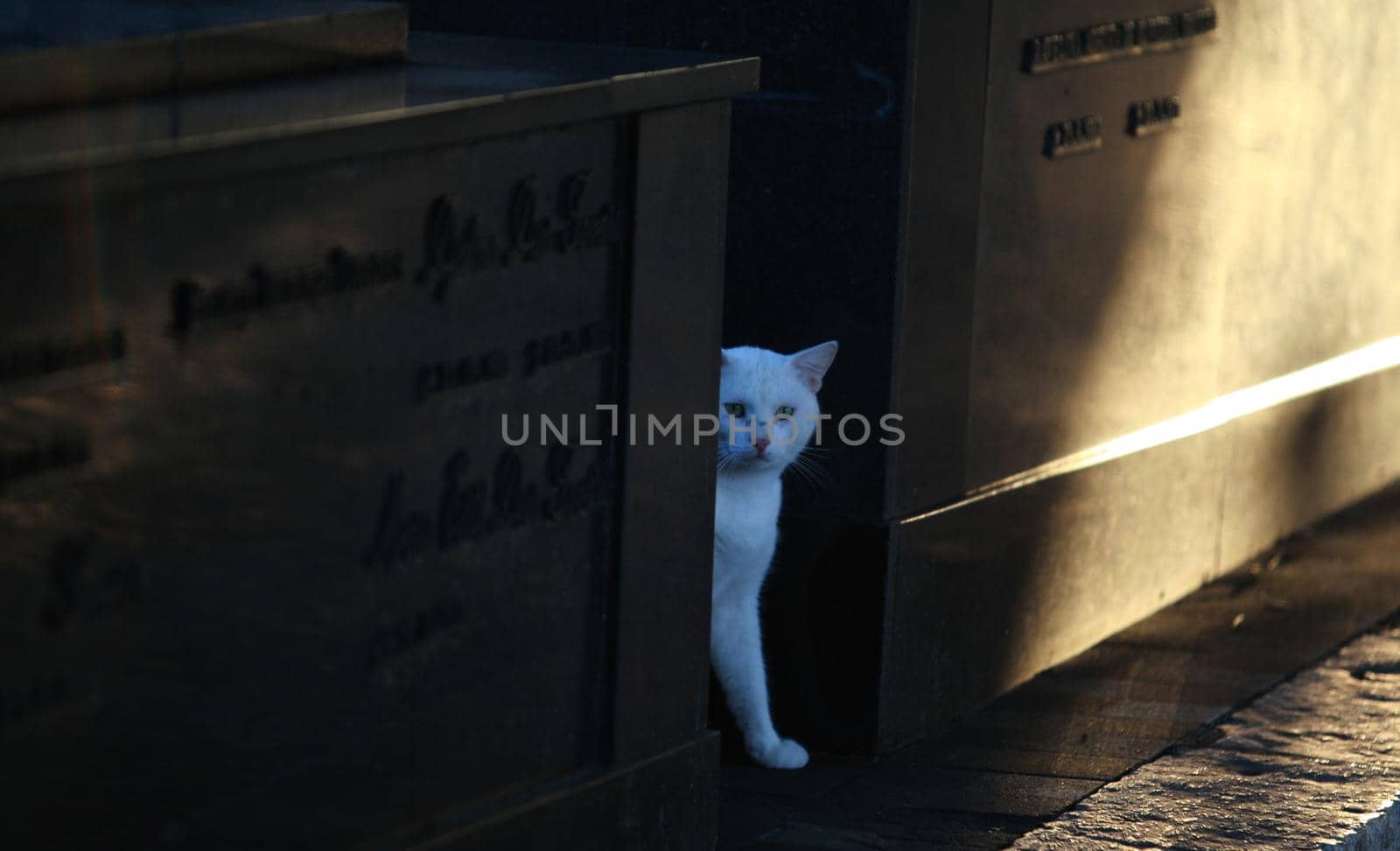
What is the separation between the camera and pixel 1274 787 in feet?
15.1

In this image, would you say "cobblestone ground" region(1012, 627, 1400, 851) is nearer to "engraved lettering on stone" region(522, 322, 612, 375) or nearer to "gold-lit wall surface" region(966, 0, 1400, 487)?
"gold-lit wall surface" region(966, 0, 1400, 487)

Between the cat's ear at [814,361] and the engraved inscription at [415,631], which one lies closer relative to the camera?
the engraved inscription at [415,631]

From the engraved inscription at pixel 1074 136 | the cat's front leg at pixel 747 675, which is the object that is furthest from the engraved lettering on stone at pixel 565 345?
the engraved inscription at pixel 1074 136

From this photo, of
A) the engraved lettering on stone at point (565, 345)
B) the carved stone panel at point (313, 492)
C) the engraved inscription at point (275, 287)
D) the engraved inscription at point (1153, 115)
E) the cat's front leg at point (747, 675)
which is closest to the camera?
the carved stone panel at point (313, 492)

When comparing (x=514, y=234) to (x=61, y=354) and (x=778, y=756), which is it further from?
(x=778, y=756)

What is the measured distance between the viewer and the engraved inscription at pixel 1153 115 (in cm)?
561

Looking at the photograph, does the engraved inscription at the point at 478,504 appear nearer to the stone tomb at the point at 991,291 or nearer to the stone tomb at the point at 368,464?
the stone tomb at the point at 368,464

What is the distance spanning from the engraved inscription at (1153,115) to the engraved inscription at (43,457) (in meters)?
3.79

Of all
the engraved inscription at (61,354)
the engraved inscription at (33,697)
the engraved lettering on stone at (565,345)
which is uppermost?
the engraved inscription at (61,354)

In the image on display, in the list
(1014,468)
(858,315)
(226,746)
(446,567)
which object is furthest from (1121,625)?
(226,746)

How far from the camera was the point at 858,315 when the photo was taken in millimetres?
4754

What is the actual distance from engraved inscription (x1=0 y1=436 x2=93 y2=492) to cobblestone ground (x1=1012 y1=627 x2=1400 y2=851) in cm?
240

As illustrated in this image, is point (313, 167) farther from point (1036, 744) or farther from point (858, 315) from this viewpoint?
point (1036, 744)

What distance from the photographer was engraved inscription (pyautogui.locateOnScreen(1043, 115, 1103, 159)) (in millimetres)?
5199
